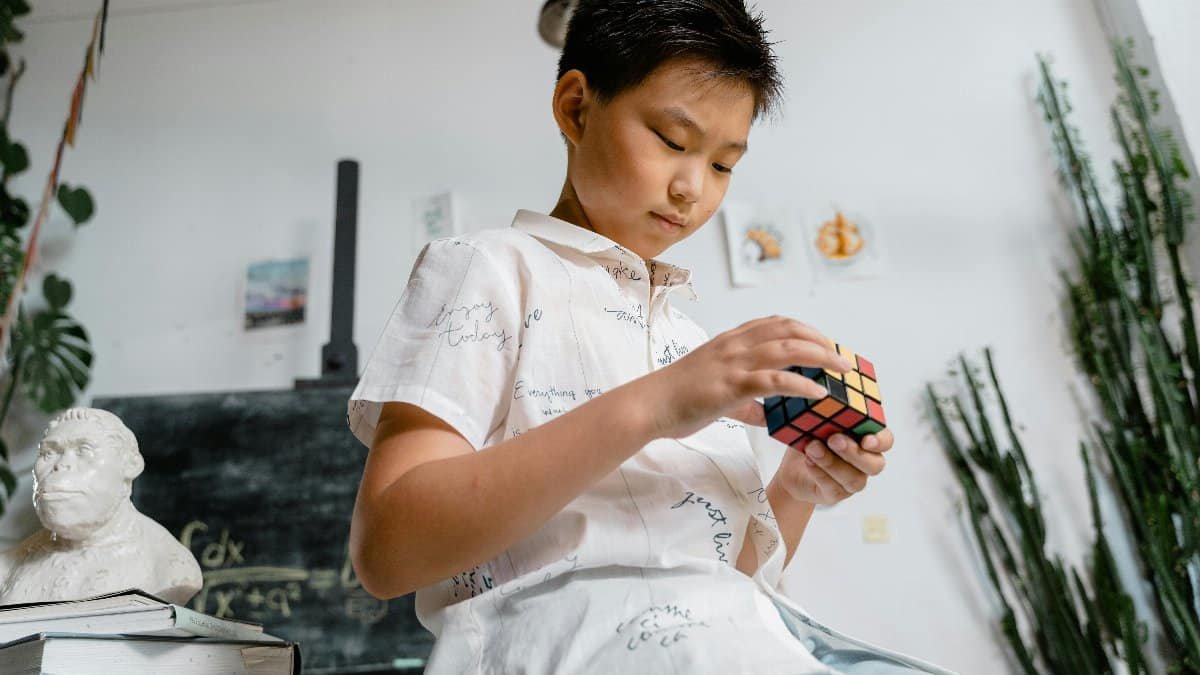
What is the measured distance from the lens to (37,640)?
74cm

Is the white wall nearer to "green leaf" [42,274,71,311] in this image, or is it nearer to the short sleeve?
"green leaf" [42,274,71,311]

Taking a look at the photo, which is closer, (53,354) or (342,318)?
(342,318)

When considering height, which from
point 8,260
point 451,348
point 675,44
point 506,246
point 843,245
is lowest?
point 451,348

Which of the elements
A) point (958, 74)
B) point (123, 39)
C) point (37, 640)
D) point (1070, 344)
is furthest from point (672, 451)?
point (123, 39)

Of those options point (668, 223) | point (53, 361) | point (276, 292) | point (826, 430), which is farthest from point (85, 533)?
point (53, 361)

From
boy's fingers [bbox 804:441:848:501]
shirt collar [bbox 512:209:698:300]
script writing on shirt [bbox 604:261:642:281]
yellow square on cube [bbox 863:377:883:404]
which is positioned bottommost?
boy's fingers [bbox 804:441:848:501]

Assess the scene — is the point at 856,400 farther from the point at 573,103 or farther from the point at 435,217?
the point at 435,217

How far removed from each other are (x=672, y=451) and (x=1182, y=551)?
5.62 ft

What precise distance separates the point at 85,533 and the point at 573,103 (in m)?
0.88

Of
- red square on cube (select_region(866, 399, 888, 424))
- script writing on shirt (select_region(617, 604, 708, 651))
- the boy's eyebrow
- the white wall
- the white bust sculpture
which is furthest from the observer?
the white wall

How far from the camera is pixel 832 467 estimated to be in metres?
0.79

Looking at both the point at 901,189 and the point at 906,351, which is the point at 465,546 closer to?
the point at 906,351

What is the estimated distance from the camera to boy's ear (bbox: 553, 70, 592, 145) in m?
0.91

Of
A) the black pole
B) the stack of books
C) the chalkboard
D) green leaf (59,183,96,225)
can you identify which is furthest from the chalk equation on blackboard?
the stack of books
